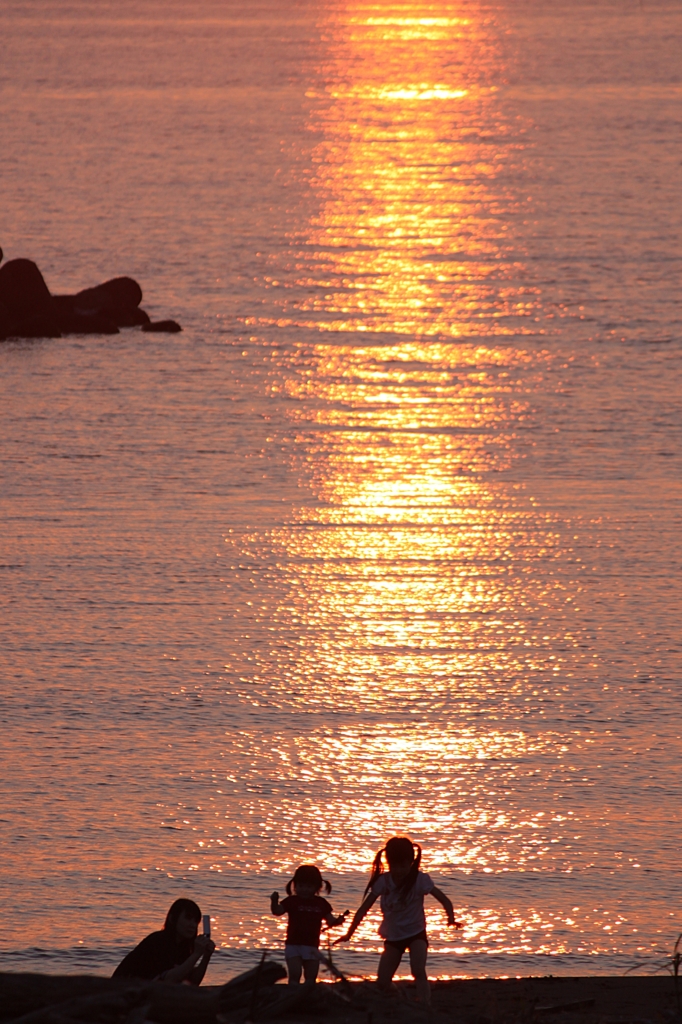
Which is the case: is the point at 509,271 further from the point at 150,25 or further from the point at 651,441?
the point at 150,25

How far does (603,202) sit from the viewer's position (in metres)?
76.5

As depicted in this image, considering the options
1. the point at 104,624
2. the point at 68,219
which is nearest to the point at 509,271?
the point at 68,219

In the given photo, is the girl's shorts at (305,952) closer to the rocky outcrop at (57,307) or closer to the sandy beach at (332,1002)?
the sandy beach at (332,1002)

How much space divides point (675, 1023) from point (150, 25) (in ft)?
589

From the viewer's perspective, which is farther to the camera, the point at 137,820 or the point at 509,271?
the point at 509,271

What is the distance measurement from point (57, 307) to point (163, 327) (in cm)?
394

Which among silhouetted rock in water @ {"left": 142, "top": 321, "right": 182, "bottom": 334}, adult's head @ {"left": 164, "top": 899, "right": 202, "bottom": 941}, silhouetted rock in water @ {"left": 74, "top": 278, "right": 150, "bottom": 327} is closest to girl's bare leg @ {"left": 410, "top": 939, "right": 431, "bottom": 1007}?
adult's head @ {"left": 164, "top": 899, "right": 202, "bottom": 941}

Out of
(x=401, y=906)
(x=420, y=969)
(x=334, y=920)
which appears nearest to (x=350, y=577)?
(x=401, y=906)

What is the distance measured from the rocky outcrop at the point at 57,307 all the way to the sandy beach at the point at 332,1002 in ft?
132

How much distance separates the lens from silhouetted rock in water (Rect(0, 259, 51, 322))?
53.8 m

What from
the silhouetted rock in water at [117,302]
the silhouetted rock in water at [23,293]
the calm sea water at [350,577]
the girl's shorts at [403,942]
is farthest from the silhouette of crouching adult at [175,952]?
the silhouetted rock in water at [23,293]

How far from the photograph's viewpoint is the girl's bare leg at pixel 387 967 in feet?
44.1

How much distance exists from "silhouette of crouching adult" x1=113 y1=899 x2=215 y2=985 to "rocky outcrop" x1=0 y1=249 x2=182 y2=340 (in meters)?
41.3

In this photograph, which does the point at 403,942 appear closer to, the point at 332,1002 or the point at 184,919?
the point at 332,1002
